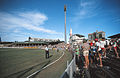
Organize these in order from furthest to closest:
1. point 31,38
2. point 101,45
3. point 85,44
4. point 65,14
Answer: point 31,38
point 65,14
point 101,45
point 85,44

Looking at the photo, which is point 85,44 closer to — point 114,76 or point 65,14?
point 114,76

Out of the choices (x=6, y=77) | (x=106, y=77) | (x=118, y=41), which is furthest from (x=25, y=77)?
(x=118, y=41)

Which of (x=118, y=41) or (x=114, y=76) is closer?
(x=114, y=76)

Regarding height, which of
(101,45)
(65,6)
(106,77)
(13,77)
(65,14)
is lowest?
(13,77)

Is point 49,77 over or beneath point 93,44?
beneath

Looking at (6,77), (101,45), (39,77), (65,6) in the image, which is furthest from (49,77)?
(65,6)

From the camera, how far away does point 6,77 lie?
4.32 meters

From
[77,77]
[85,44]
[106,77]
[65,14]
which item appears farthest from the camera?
[65,14]

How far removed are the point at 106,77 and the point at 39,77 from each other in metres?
3.65

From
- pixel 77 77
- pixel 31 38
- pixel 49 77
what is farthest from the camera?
pixel 31 38

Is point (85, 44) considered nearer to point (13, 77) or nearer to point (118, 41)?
point (118, 41)

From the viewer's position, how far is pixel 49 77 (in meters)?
4.14

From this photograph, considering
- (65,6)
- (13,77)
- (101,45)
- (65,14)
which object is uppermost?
(65,6)

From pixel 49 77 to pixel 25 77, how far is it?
58.2 inches
